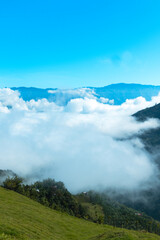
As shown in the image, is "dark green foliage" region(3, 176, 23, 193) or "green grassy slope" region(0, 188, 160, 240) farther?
"dark green foliage" region(3, 176, 23, 193)

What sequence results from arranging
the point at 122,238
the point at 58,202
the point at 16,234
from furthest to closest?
the point at 58,202
the point at 122,238
the point at 16,234

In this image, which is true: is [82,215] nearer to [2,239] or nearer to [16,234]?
[16,234]

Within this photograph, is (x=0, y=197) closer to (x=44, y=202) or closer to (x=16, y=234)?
(x=44, y=202)

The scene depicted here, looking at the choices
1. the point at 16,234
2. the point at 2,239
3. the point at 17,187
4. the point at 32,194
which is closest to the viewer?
the point at 2,239

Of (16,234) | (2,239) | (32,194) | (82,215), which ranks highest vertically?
(2,239)

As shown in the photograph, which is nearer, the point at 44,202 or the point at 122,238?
the point at 122,238

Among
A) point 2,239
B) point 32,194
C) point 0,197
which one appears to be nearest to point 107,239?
point 2,239

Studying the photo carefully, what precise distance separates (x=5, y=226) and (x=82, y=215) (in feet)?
564

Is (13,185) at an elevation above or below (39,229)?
above

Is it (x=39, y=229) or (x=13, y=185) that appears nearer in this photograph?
(x=39, y=229)

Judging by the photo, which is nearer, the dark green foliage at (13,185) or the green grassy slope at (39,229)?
the green grassy slope at (39,229)

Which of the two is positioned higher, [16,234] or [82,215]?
[16,234]

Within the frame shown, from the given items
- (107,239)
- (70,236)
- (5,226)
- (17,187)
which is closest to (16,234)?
(5,226)

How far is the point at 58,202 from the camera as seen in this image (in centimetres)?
19425
